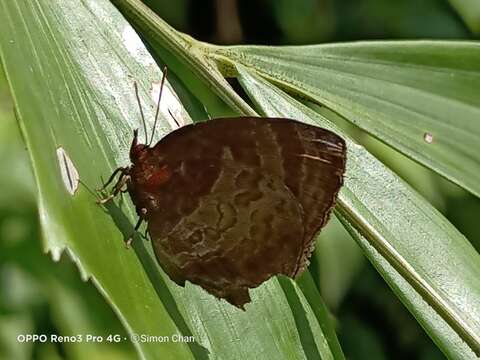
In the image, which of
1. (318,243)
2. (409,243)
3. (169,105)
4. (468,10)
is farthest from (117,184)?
(468,10)

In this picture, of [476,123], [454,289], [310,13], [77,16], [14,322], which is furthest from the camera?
[310,13]

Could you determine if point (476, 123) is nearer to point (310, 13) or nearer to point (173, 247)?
point (173, 247)

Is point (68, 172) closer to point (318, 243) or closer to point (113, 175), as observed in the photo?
point (113, 175)

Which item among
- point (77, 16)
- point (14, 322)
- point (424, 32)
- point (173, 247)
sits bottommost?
point (14, 322)

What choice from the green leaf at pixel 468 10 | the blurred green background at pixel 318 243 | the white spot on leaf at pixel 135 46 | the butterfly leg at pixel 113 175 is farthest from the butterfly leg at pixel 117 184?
the green leaf at pixel 468 10

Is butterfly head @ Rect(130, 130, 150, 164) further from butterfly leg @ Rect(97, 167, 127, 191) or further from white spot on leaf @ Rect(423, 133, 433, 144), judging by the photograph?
white spot on leaf @ Rect(423, 133, 433, 144)

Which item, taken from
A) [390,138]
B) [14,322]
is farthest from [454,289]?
[14,322]

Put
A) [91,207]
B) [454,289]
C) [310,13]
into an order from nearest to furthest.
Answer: [91,207], [454,289], [310,13]
